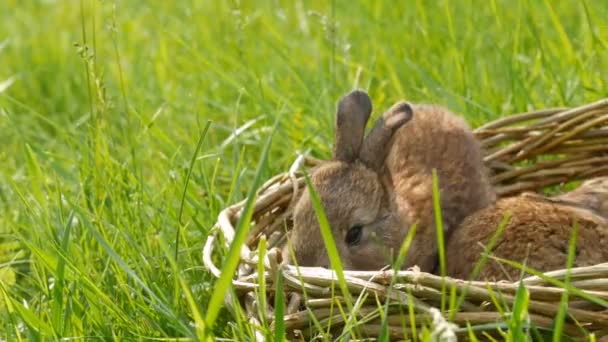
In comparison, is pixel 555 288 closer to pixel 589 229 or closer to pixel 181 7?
pixel 589 229

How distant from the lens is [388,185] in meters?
4.17

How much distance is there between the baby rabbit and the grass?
0.31m

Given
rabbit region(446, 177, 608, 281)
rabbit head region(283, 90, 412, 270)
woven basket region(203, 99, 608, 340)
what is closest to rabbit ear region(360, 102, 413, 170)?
rabbit head region(283, 90, 412, 270)

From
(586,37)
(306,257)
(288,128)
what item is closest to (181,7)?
(288,128)

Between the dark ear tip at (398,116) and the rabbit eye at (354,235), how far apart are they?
41 cm

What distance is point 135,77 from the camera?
19.5 feet

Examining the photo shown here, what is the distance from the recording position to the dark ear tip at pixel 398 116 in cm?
410

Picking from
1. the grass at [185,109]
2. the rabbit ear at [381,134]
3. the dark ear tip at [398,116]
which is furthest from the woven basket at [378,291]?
the dark ear tip at [398,116]

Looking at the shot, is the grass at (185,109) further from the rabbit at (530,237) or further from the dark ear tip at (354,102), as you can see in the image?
the rabbit at (530,237)

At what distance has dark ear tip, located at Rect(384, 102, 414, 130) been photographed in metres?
4.10

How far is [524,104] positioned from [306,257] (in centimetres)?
144

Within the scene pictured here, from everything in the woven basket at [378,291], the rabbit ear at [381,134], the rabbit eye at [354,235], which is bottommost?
the rabbit eye at [354,235]

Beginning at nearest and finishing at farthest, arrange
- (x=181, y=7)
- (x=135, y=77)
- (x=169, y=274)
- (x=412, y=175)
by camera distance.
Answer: (x=169, y=274)
(x=412, y=175)
(x=135, y=77)
(x=181, y=7)

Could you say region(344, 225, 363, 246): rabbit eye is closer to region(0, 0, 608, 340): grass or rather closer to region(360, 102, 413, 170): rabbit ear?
region(360, 102, 413, 170): rabbit ear
